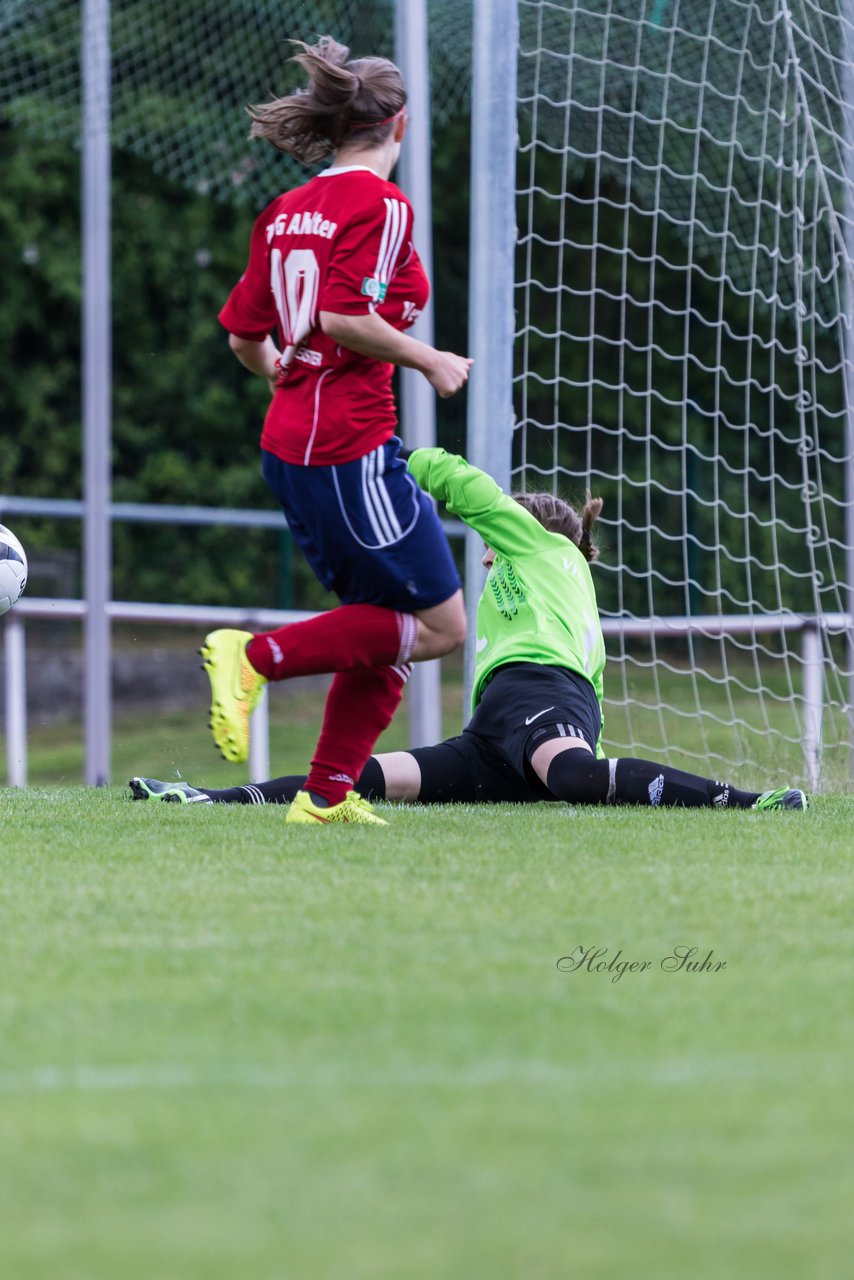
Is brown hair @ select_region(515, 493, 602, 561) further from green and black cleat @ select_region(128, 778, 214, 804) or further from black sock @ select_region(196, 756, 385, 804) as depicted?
green and black cleat @ select_region(128, 778, 214, 804)

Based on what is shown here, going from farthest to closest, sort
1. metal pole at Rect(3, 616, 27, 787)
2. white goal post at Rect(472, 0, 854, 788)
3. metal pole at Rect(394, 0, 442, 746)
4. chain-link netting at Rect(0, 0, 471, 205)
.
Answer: chain-link netting at Rect(0, 0, 471, 205), metal pole at Rect(3, 616, 27, 787), white goal post at Rect(472, 0, 854, 788), metal pole at Rect(394, 0, 442, 746)

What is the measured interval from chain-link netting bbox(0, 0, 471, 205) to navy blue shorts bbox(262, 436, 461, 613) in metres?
6.06

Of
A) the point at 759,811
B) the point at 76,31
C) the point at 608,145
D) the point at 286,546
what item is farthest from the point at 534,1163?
the point at 286,546

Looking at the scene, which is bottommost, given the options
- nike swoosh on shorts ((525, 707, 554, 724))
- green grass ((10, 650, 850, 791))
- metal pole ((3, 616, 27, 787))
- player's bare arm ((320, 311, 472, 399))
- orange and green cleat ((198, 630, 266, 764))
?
green grass ((10, 650, 850, 791))

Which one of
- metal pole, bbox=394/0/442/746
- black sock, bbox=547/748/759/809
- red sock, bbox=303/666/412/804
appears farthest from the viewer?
metal pole, bbox=394/0/442/746

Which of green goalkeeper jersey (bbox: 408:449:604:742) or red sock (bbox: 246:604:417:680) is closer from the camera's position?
red sock (bbox: 246:604:417:680)

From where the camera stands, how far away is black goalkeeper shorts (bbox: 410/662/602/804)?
177 inches

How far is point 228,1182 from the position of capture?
1.68m

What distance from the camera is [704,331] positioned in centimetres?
1459

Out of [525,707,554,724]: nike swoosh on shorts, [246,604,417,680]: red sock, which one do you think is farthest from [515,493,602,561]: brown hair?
[246,604,417,680]: red sock

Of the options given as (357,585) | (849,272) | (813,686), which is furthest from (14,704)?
(357,585)

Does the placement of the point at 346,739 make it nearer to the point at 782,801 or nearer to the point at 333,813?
the point at 333,813

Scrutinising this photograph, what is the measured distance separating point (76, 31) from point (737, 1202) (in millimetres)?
9875

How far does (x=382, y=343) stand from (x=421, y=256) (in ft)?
9.14
